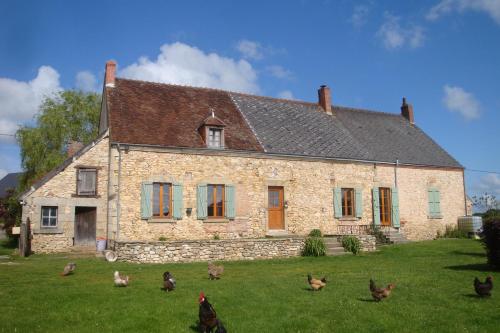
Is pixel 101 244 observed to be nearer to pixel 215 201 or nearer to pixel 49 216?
pixel 49 216

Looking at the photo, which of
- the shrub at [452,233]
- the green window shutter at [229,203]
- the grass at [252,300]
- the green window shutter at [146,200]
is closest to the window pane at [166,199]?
the green window shutter at [146,200]

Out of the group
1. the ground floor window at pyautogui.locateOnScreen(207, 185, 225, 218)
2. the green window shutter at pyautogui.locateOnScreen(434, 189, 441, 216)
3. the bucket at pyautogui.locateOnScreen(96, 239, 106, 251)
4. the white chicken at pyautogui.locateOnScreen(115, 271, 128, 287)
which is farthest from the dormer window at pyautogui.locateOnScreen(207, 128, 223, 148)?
the green window shutter at pyautogui.locateOnScreen(434, 189, 441, 216)

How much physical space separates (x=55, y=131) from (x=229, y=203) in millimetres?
13340

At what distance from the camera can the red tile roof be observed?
16438mm

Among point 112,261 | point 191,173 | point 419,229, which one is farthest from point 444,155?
point 112,261

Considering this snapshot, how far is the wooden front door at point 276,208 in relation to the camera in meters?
18.1

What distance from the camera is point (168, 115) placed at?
18.0 m

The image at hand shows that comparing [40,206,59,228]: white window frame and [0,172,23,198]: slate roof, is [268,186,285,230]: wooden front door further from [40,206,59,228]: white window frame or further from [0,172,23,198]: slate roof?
[0,172,23,198]: slate roof

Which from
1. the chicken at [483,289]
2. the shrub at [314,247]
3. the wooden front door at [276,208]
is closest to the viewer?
the chicken at [483,289]

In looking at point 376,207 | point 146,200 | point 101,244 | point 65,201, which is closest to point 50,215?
point 65,201

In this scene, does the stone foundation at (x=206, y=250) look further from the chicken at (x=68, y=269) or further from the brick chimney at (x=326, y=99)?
the brick chimney at (x=326, y=99)

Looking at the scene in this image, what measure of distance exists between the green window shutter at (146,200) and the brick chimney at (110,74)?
5.42m

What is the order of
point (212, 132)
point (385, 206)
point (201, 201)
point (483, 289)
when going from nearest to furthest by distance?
1. point (483, 289)
2. point (201, 201)
3. point (212, 132)
4. point (385, 206)

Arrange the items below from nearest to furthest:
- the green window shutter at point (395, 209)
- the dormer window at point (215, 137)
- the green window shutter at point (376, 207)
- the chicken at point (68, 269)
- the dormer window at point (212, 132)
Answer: the chicken at point (68, 269), the dormer window at point (212, 132), the dormer window at point (215, 137), the green window shutter at point (376, 207), the green window shutter at point (395, 209)
